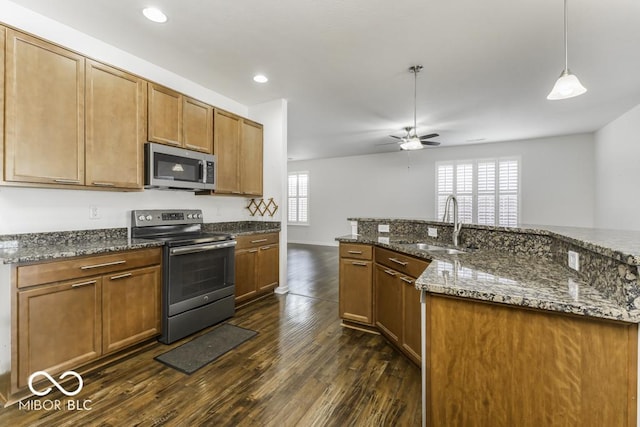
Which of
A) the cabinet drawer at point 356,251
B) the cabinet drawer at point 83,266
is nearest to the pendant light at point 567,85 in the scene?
the cabinet drawer at point 356,251

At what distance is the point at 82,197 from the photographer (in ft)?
8.24

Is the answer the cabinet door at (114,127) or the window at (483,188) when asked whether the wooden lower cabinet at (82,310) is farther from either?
the window at (483,188)

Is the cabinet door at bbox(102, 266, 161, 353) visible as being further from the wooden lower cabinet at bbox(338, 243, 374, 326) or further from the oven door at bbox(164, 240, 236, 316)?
the wooden lower cabinet at bbox(338, 243, 374, 326)

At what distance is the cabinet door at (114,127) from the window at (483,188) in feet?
21.7

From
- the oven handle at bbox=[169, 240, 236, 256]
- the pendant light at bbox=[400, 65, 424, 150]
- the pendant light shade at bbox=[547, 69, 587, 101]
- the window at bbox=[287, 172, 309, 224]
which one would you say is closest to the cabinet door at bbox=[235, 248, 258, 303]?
the oven handle at bbox=[169, 240, 236, 256]

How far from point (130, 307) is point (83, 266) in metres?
0.50

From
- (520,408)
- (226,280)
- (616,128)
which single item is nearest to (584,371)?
(520,408)

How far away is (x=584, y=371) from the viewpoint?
0.99 meters

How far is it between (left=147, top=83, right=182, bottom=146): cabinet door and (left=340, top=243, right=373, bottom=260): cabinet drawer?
207cm

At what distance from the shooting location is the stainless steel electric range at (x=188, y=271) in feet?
8.25

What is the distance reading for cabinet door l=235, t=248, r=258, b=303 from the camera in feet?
11.0

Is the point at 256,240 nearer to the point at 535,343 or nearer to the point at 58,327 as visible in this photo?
the point at 58,327

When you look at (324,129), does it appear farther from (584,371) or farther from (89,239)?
(584,371)

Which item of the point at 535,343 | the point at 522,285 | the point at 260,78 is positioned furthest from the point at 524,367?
the point at 260,78
